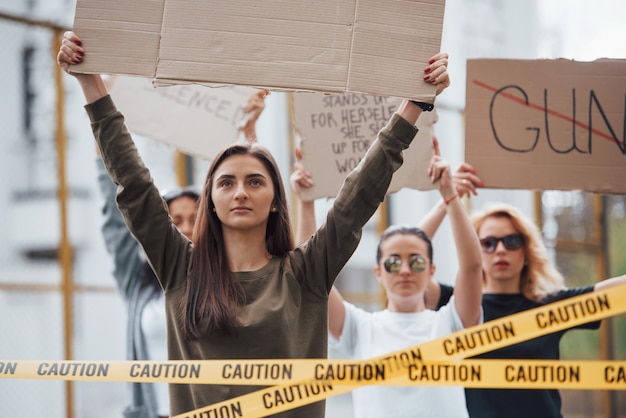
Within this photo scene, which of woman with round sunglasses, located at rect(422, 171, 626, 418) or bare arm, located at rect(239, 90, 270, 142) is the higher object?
bare arm, located at rect(239, 90, 270, 142)

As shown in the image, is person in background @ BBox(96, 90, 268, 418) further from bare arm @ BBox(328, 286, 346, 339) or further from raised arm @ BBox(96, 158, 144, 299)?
bare arm @ BBox(328, 286, 346, 339)

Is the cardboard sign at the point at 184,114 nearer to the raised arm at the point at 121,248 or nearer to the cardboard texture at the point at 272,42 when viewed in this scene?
the raised arm at the point at 121,248

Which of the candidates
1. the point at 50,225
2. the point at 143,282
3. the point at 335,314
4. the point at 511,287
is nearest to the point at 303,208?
the point at 335,314

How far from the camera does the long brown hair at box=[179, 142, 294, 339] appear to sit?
9.23 feet

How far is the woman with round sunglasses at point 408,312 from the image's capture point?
383 centimetres

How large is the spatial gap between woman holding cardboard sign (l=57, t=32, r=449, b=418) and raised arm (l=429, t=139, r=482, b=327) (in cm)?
101

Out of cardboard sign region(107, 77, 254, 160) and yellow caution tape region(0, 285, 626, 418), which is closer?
yellow caution tape region(0, 285, 626, 418)

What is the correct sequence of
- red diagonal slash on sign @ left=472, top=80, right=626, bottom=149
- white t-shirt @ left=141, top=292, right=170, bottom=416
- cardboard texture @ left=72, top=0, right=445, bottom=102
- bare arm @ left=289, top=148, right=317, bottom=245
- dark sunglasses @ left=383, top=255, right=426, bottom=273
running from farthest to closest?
white t-shirt @ left=141, top=292, right=170, bottom=416 → dark sunglasses @ left=383, top=255, right=426, bottom=273 → red diagonal slash on sign @ left=472, top=80, right=626, bottom=149 → bare arm @ left=289, top=148, right=317, bottom=245 → cardboard texture @ left=72, top=0, right=445, bottom=102

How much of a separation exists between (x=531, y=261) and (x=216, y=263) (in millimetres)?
2052

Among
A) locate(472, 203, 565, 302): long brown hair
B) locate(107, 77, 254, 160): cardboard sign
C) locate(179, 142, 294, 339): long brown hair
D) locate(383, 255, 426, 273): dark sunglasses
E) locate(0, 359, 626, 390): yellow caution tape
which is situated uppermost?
locate(107, 77, 254, 160): cardboard sign

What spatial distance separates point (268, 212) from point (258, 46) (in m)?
0.52

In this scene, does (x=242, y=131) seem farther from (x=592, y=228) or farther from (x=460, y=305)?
(x=592, y=228)

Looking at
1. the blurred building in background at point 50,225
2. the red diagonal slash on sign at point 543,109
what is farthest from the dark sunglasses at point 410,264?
the blurred building in background at point 50,225

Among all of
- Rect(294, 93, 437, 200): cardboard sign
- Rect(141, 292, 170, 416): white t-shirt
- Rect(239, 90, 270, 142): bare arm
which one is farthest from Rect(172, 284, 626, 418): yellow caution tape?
Rect(239, 90, 270, 142): bare arm
